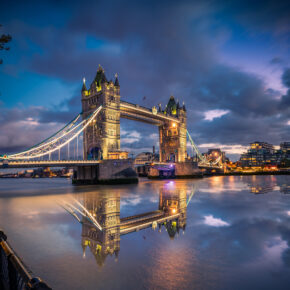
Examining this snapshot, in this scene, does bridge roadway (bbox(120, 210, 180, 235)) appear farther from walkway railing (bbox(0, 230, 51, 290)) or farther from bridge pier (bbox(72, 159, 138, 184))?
bridge pier (bbox(72, 159, 138, 184))

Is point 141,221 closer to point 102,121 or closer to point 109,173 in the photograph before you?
point 109,173

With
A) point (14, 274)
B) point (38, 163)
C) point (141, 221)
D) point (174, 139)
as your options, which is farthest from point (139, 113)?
point (14, 274)

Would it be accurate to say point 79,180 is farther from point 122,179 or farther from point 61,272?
point 61,272

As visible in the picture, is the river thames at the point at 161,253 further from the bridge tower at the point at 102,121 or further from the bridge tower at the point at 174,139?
the bridge tower at the point at 174,139

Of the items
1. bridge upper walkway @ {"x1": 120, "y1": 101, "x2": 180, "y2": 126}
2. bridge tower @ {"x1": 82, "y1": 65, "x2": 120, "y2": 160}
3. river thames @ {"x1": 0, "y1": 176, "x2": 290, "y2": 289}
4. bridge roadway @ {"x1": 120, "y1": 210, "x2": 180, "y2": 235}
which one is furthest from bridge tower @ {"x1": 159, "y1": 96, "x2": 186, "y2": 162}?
river thames @ {"x1": 0, "y1": 176, "x2": 290, "y2": 289}

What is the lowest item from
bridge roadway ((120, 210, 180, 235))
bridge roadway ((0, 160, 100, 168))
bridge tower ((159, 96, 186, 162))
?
bridge roadway ((120, 210, 180, 235))

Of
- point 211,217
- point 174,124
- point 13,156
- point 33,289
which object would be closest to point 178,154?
point 174,124
